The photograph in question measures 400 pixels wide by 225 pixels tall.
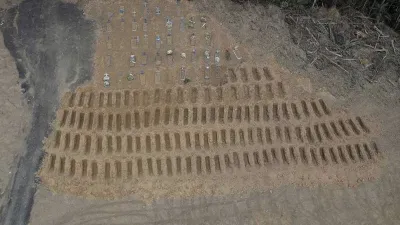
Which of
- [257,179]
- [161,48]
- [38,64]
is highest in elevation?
[161,48]

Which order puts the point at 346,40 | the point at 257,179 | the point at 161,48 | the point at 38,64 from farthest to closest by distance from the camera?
the point at 346,40
the point at 161,48
the point at 38,64
the point at 257,179

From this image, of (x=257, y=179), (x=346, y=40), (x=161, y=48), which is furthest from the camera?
(x=346, y=40)

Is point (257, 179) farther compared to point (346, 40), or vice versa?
point (346, 40)

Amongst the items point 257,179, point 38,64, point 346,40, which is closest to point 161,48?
point 38,64

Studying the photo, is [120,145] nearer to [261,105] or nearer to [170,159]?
[170,159]

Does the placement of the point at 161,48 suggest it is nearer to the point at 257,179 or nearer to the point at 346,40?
the point at 257,179

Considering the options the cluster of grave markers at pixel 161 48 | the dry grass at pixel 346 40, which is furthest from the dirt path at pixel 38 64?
the dry grass at pixel 346 40

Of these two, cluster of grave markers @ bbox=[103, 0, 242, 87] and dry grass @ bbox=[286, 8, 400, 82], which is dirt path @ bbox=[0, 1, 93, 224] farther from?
dry grass @ bbox=[286, 8, 400, 82]

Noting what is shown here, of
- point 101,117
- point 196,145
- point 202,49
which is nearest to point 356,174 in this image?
point 196,145

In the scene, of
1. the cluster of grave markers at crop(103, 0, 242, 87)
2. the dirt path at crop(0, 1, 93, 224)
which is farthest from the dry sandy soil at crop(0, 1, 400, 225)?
the cluster of grave markers at crop(103, 0, 242, 87)

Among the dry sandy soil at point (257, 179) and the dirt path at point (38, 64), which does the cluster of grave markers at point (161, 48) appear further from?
the dirt path at point (38, 64)
